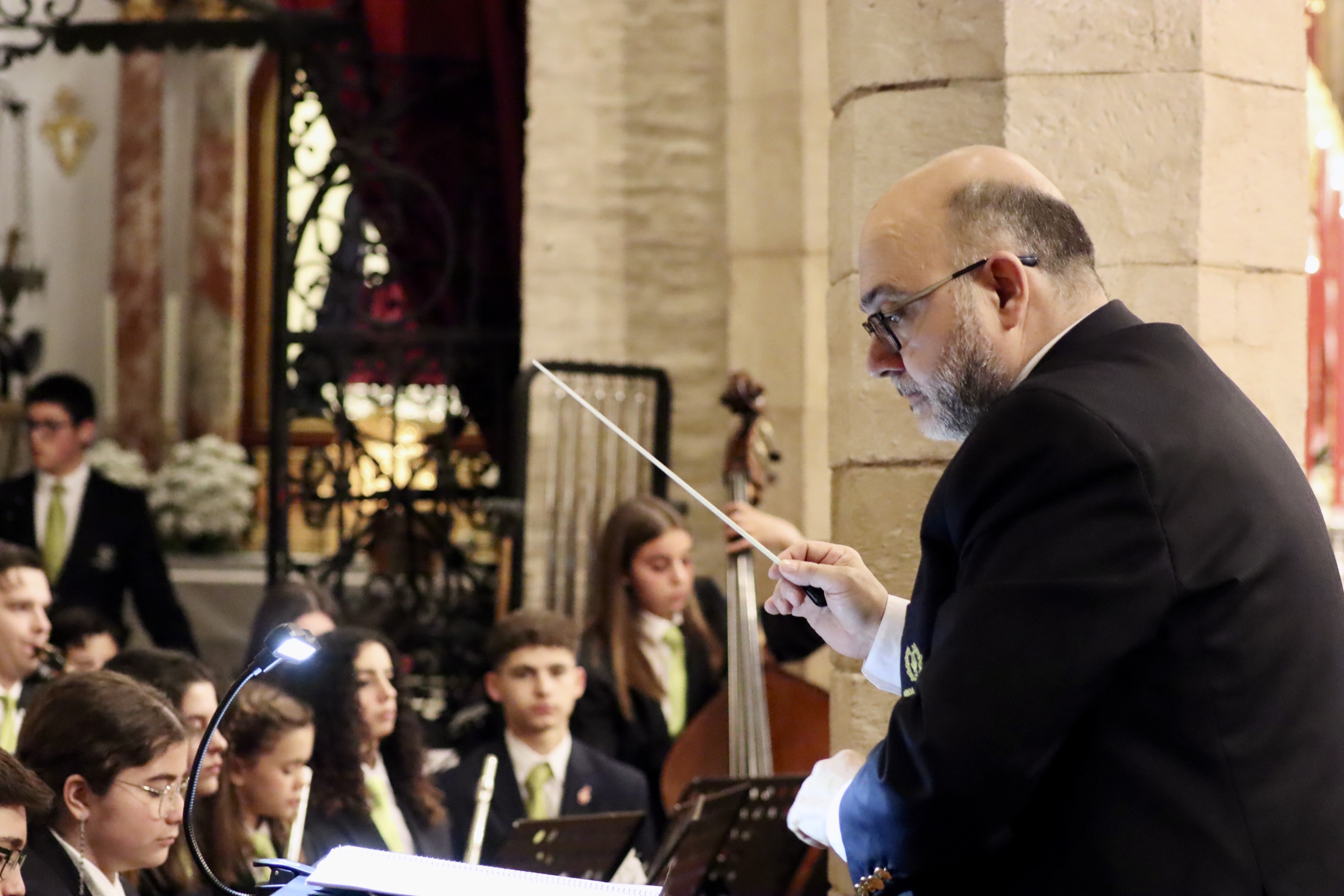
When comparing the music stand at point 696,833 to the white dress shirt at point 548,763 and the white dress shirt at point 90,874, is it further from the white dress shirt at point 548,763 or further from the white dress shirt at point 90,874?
the white dress shirt at point 90,874

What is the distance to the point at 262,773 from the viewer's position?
3.08 meters

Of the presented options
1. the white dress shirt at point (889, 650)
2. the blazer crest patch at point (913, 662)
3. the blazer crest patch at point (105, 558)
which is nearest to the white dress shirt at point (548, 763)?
the white dress shirt at point (889, 650)

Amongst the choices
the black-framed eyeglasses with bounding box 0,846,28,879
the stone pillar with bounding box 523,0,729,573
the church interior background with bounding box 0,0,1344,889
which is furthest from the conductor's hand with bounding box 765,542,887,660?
the stone pillar with bounding box 523,0,729,573

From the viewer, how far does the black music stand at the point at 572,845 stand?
2830 millimetres

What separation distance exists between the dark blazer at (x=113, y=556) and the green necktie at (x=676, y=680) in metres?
1.93

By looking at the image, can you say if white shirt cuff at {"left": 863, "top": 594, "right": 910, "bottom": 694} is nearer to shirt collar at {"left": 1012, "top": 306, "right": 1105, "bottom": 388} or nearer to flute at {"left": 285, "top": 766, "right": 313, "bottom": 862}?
shirt collar at {"left": 1012, "top": 306, "right": 1105, "bottom": 388}

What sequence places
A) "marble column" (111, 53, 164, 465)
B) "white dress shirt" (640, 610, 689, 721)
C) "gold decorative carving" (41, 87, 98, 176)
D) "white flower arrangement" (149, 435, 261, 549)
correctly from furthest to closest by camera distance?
"gold decorative carving" (41, 87, 98, 176) < "marble column" (111, 53, 164, 465) < "white flower arrangement" (149, 435, 261, 549) < "white dress shirt" (640, 610, 689, 721)

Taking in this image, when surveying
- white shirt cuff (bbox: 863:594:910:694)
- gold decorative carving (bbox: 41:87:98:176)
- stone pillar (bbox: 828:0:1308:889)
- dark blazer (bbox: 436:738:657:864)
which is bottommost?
dark blazer (bbox: 436:738:657:864)

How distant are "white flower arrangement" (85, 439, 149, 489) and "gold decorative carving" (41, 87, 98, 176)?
229 cm

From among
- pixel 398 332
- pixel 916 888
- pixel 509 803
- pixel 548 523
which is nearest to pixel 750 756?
pixel 509 803

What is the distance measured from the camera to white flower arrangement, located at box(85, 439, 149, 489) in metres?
7.40

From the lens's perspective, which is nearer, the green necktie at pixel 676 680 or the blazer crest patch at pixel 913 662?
the blazer crest patch at pixel 913 662

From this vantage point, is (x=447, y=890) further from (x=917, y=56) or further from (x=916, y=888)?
(x=917, y=56)

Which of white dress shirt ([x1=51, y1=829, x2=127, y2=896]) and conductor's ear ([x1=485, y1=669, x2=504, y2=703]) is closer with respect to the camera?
white dress shirt ([x1=51, y1=829, x2=127, y2=896])
